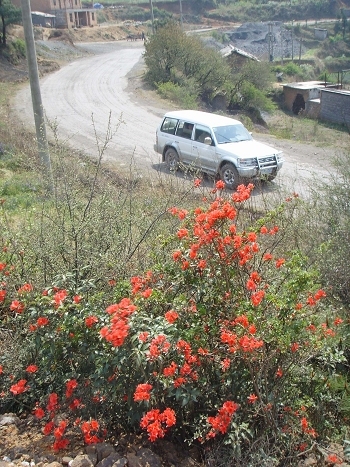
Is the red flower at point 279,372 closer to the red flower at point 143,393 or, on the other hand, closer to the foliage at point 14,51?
the red flower at point 143,393

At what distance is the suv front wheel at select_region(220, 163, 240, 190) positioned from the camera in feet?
45.4

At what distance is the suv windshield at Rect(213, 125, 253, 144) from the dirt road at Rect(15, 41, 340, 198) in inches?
67.3

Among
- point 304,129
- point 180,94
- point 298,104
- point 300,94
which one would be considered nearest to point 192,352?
point 180,94

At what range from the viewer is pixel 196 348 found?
344 cm

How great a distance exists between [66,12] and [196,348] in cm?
7114

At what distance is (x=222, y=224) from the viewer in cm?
358

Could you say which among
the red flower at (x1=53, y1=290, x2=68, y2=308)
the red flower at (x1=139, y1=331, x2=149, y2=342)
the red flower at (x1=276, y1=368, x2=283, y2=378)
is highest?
the red flower at (x1=53, y1=290, x2=68, y2=308)

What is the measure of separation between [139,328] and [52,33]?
57.6 metres

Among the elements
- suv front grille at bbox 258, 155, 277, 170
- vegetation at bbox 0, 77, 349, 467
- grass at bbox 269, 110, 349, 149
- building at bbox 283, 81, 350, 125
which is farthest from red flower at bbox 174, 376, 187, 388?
building at bbox 283, 81, 350, 125

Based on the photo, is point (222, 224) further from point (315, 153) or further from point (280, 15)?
point (280, 15)

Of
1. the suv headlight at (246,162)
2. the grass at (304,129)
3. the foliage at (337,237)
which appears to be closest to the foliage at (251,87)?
the grass at (304,129)

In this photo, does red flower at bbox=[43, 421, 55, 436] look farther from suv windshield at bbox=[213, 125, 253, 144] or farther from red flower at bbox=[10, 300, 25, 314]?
suv windshield at bbox=[213, 125, 253, 144]

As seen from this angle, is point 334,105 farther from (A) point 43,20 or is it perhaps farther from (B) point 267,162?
(A) point 43,20

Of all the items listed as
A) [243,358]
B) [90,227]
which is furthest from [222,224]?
[90,227]
